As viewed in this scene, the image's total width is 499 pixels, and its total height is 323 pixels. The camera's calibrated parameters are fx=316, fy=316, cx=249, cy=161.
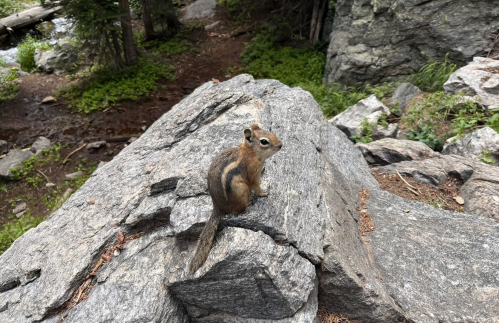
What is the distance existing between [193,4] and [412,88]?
13.4 meters

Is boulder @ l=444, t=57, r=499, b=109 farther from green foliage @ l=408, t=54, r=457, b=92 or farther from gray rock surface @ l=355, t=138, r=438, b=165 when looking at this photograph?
gray rock surface @ l=355, t=138, r=438, b=165

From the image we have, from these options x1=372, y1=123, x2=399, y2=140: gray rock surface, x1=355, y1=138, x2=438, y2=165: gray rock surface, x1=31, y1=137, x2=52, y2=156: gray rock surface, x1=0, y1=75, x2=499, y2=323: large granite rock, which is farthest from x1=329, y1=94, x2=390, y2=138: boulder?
x1=31, y1=137, x2=52, y2=156: gray rock surface

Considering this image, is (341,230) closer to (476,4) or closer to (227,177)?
(227,177)

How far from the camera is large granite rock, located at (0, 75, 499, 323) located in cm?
272

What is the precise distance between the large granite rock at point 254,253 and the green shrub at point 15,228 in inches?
98.1

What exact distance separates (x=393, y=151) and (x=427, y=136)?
44.4 inches

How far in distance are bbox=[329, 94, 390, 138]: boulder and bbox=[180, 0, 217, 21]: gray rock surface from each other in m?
11.3

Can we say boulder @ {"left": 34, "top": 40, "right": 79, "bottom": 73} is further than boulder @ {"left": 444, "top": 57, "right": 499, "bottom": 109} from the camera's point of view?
Yes

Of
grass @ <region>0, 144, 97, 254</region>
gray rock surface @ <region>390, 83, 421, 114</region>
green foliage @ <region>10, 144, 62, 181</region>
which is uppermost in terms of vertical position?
gray rock surface @ <region>390, 83, 421, 114</region>

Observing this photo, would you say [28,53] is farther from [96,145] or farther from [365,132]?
[365,132]

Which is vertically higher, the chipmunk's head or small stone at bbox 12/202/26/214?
the chipmunk's head

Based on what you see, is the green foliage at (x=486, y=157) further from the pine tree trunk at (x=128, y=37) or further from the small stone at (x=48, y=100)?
the small stone at (x=48, y=100)

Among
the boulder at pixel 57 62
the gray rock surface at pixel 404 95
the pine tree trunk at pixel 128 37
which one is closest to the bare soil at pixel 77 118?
the boulder at pixel 57 62

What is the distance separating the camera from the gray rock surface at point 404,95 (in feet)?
24.0
